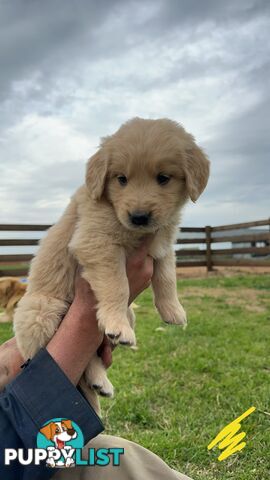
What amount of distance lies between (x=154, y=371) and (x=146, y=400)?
75cm

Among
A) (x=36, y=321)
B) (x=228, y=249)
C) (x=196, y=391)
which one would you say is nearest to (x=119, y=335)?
(x=36, y=321)

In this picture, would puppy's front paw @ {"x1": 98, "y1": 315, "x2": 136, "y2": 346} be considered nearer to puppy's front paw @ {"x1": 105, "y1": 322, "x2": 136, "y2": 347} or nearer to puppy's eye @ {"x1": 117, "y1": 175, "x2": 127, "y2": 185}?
puppy's front paw @ {"x1": 105, "y1": 322, "x2": 136, "y2": 347}

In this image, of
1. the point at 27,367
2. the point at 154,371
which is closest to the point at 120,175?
the point at 27,367

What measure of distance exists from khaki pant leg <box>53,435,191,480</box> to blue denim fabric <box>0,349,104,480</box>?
0.89ft

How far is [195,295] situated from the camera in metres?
9.88

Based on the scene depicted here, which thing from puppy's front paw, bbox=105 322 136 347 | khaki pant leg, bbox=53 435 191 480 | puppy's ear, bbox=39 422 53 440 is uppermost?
puppy's front paw, bbox=105 322 136 347

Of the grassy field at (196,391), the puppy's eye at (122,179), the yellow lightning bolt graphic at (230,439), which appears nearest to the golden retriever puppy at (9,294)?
the grassy field at (196,391)

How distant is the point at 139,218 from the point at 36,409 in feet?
2.88

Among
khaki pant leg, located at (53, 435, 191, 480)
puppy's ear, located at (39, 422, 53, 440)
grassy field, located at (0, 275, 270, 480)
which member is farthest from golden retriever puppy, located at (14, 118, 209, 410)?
grassy field, located at (0, 275, 270, 480)

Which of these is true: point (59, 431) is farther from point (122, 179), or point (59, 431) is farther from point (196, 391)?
point (196, 391)

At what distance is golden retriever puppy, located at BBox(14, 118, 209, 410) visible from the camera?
6.68 ft

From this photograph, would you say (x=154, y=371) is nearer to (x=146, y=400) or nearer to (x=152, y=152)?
(x=146, y=400)

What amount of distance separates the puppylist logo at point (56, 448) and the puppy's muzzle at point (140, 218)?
2.79 ft

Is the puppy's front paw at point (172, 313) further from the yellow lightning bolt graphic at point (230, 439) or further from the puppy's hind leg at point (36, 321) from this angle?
the yellow lightning bolt graphic at point (230, 439)
